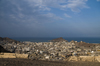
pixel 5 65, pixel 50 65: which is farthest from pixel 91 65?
pixel 5 65

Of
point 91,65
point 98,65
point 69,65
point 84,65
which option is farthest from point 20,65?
point 98,65

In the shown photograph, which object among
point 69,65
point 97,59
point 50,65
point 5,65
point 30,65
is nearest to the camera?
point 5,65

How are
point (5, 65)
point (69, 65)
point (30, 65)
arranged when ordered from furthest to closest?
point (69, 65)
point (30, 65)
point (5, 65)

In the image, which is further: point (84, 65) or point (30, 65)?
point (84, 65)

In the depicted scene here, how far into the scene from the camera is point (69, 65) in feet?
18.7

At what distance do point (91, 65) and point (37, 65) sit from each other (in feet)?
10.00

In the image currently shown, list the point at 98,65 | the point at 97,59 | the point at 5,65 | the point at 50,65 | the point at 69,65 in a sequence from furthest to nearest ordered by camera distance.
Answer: the point at 97,59 → the point at 98,65 → the point at 69,65 → the point at 50,65 → the point at 5,65

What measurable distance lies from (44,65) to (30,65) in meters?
0.68

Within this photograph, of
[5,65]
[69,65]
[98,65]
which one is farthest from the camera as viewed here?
[98,65]

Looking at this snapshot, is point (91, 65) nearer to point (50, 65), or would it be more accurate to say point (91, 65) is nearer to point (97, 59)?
point (97, 59)

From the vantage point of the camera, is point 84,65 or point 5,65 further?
point 84,65

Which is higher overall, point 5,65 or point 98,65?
point 5,65

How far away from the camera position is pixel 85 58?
796 centimetres

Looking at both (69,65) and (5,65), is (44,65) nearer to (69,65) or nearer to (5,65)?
(69,65)
